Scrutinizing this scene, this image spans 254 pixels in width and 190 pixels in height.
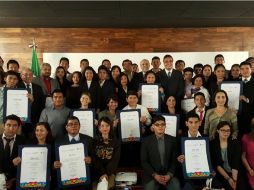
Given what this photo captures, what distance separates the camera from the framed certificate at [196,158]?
3400mm

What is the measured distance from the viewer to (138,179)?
403 cm

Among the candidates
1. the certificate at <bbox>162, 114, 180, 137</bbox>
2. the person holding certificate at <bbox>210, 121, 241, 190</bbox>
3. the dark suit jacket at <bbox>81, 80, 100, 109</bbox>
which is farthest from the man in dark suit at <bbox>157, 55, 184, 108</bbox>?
the person holding certificate at <bbox>210, 121, 241, 190</bbox>

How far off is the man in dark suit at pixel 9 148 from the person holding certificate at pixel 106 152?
92 cm

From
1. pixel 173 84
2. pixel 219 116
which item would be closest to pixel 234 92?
pixel 219 116

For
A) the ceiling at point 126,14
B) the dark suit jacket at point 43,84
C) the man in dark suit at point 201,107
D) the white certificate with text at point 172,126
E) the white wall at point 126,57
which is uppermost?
the ceiling at point 126,14

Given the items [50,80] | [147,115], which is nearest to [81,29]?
[50,80]

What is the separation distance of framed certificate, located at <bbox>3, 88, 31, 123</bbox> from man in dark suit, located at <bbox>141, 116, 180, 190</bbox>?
161 centimetres

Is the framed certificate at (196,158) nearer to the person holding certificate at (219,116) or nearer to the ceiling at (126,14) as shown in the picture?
the person holding certificate at (219,116)

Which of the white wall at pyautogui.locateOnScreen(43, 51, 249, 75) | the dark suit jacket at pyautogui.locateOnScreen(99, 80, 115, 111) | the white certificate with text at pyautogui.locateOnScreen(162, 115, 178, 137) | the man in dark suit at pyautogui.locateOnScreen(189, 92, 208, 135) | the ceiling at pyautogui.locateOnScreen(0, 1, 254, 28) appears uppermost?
the ceiling at pyautogui.locateOnScreen(0, 1, 254, 28)

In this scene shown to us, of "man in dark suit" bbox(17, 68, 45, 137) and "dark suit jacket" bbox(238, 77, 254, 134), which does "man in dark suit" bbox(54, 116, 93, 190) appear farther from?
"dark suit jacket" bbox(238, 77, 254, 134)

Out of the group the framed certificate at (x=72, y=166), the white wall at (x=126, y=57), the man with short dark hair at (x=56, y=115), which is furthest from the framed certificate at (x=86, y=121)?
the white wall at (x=126, y=57)

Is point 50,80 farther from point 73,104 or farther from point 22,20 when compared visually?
point 22,20

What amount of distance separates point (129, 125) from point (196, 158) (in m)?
1.01

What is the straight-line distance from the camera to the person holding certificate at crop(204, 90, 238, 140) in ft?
13.0
